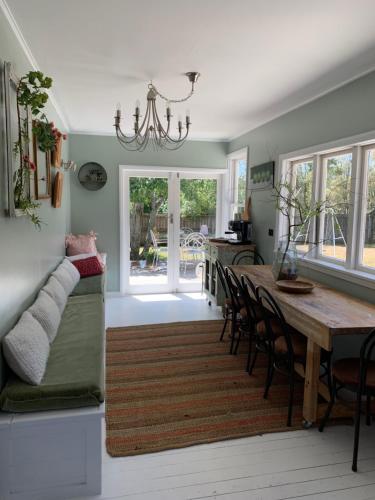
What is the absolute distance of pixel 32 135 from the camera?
2506 mm

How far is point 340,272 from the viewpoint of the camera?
3.02 m

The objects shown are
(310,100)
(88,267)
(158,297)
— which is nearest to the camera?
(310,100)

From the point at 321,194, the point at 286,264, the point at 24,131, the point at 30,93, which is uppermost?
the point at 30,93

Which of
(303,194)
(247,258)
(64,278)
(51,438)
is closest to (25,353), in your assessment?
(51,438)

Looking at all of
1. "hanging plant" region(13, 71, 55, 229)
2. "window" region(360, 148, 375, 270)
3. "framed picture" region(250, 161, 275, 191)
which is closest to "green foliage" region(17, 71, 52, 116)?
"hanging plant" region(13, 71, 55, 229)

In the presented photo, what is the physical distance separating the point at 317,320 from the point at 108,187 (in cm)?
405

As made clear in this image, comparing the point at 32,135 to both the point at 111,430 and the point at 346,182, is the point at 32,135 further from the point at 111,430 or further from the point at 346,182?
the point at 346,182

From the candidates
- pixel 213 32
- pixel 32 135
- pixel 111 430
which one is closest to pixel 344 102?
pixel 213 32

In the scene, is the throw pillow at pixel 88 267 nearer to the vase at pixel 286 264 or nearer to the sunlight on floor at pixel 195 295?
the sunlight on floor at pixel 195 295

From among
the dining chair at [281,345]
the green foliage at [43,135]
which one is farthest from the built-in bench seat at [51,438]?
the green foliage at [43,135]

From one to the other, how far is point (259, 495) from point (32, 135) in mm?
2578

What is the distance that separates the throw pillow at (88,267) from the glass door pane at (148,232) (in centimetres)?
160

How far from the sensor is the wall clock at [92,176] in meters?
5.33

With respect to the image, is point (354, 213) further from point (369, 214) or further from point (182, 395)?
point (182, 395)
